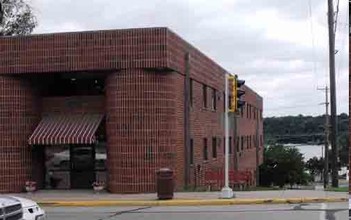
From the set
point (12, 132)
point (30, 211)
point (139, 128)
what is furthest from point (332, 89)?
point (30, 211)

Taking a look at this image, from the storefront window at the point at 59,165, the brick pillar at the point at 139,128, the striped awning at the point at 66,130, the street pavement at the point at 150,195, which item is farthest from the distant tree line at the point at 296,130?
the street pavement at the point at 150,195

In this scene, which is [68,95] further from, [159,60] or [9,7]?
[9,7]

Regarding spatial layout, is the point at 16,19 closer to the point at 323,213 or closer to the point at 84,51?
the point at 84,51

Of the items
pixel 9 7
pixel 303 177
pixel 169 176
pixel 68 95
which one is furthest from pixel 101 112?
pixel 303 177

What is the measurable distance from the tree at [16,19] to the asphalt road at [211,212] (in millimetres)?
26406

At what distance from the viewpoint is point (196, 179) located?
29.4m

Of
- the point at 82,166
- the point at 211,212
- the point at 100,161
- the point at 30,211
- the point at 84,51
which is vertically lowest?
the point at 211,212

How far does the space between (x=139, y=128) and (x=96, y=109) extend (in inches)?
103

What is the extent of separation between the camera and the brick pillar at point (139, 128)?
23891 mm

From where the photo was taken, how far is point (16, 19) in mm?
44969

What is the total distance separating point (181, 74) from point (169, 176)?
6727 mm

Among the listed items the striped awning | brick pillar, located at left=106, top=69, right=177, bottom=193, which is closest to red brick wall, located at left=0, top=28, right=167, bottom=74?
brick pillar, located at left=106, top=69, right=177, bottom=193

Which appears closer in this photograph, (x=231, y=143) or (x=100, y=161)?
(x=100, y=161)

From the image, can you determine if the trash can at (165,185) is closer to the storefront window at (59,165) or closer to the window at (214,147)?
the storefront window at (59,165)
